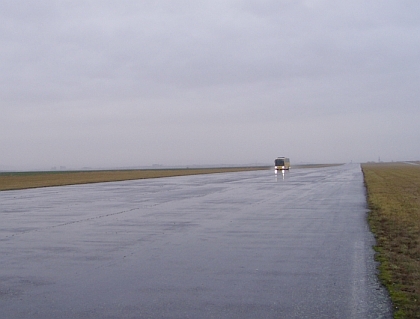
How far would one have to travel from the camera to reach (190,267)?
381 inches

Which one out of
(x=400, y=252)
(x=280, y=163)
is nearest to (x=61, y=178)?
(x=280, y=163)

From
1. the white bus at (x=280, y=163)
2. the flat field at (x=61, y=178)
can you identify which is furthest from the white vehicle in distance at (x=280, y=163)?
the flat field at (x=61, y=178)

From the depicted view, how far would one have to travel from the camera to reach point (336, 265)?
972 centimetres

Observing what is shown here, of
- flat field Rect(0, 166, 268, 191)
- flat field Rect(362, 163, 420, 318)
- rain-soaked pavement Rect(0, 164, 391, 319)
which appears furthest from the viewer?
flat field Rect(0, 166, 268, 191)

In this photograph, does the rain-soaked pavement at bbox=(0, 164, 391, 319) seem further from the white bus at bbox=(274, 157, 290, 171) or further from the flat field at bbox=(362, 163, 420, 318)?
the white bus at bbox=(274, 157, 290, 171)

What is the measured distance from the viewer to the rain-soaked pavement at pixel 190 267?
23.0 feet

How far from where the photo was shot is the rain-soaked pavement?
7.00 meters

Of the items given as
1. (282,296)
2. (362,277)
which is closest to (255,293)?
(282,296)

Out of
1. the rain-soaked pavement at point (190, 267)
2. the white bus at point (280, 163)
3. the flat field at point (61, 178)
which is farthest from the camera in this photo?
the white bus at point (280, 163)

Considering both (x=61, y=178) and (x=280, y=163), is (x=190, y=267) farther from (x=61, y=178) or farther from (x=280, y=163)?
(x=280, y=163)

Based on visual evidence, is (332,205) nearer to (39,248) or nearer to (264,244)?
(264,244)

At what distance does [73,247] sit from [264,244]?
4486 mm

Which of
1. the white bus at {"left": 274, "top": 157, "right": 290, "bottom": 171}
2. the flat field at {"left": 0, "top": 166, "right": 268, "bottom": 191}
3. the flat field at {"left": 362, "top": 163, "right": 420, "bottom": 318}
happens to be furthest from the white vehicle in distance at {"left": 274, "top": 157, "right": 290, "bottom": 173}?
the flat field at {"left": 362, "top": 163, "right": 420, "bottom": 318}

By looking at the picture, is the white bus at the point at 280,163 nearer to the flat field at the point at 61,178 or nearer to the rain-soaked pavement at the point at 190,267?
the flat field at the point at 61,178
